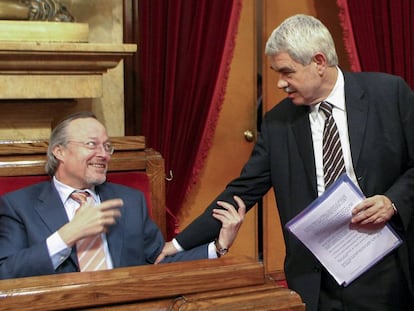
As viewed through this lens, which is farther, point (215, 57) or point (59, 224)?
point (215, 57)

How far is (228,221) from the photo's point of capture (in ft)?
7.64

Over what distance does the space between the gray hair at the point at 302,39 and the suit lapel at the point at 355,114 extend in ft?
0.56

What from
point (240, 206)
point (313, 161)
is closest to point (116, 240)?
point (240, 206)

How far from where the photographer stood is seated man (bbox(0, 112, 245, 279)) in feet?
7.39

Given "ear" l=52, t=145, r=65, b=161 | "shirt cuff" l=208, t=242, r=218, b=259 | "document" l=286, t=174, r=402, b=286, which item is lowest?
"shirt cuff" l=208, t=242, r=218, b=259

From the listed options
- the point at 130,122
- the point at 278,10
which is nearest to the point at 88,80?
the point at 130,122

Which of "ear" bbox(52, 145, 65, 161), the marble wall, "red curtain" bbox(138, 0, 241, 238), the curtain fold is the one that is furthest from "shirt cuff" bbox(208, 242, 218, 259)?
the curtain fold

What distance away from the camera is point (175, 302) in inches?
55.1

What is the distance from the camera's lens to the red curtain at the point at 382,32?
12.8 feet

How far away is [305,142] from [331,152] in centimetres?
10

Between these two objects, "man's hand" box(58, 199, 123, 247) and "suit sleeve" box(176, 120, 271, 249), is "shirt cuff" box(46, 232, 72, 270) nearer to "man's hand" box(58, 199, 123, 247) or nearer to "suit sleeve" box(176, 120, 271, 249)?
"man's hand" box(58, 199, 123, 247)

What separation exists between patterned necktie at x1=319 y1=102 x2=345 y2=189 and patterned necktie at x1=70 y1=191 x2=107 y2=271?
806 millimetres

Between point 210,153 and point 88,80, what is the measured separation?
1.29 meters

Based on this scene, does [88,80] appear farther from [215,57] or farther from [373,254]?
[373,254]
